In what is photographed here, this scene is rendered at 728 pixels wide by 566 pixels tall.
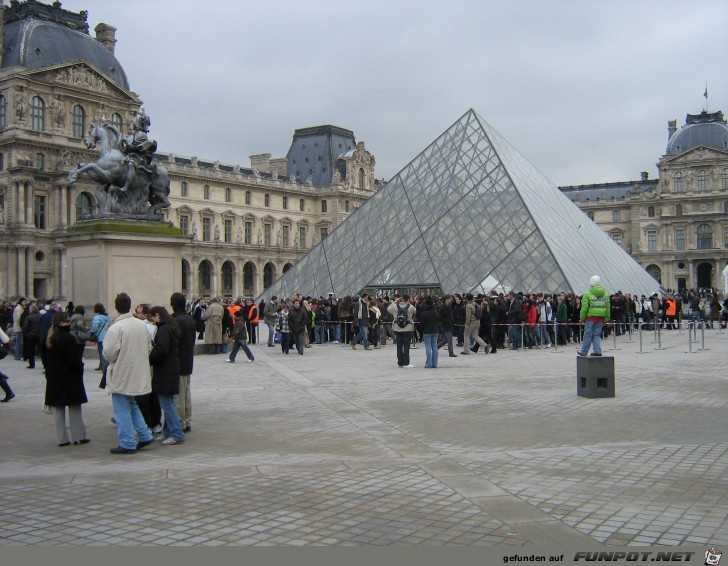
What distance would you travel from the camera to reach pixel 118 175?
15.1m

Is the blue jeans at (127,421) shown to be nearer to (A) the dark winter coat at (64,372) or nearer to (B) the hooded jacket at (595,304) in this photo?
(A) the dark winter coat at (64,372)

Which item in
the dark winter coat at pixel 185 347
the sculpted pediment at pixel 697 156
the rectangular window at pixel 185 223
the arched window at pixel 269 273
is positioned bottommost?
the dark winter coat at pixel 185 347

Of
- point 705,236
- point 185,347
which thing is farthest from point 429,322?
point 705,236

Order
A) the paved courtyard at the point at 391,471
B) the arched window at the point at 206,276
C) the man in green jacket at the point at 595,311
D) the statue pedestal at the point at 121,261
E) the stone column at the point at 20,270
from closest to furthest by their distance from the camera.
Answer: the paved courtyard at the point at 391,471 < the man in green jacket at the point at 595,311 < the statue pedestal at the point at 121,261 < the stone column at the point at 20,270 < the arched window at the point at 206,276

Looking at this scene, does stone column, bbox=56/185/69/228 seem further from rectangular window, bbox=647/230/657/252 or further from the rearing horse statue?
rectangular window, bbox=647/230/657/252

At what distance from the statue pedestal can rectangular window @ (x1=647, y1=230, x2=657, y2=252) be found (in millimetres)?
75856

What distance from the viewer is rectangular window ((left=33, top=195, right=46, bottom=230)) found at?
175ft

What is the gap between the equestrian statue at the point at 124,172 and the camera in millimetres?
15000

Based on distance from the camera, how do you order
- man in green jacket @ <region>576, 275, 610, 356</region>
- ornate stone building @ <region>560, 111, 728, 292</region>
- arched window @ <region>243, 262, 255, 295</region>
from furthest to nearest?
1. ornate stone building @ <region>560, 111, 728, 292</region>
2. arched window @ <region>243, 262, 255, 295</region>
3. man in green jacket @ <region>576, 275, 610, 356</region>

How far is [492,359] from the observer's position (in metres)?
15.6

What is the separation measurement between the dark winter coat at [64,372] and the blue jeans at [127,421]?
567 millimetres

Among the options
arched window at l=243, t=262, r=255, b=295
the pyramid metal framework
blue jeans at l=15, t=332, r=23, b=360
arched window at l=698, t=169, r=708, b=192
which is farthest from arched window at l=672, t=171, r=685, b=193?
blue jeans at l=15, t=332, r=23, b=360

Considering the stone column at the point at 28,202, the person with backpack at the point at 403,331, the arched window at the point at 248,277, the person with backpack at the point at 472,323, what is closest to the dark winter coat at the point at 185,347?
the person with backpack at the point at 403,331

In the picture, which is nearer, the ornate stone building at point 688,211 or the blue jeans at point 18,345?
the blue jeans at point 18,345
